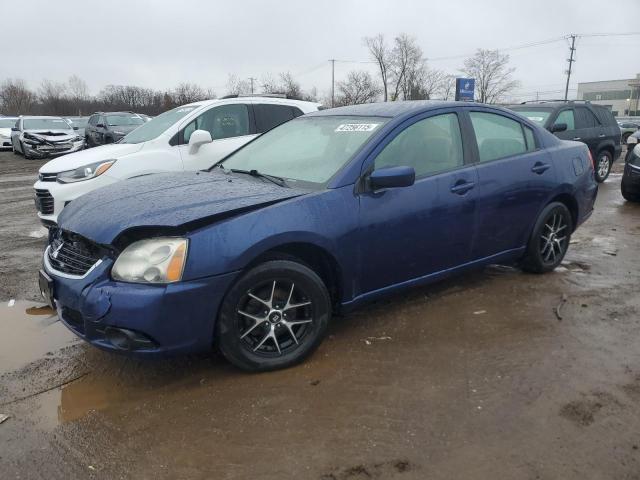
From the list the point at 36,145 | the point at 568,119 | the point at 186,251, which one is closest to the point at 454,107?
the point at 186,251

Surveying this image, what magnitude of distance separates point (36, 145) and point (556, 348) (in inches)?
806

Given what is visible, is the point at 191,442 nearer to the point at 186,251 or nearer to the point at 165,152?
the point at 186,251

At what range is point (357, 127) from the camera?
13.1 feet

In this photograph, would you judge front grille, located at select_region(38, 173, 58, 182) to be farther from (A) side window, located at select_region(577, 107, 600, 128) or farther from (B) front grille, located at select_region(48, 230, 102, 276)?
(A) side window, located at select_region(577, 107, 600, 128)

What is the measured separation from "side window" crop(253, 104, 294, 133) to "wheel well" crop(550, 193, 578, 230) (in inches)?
163

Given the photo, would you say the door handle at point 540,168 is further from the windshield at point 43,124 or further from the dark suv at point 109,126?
the windshield at point 43,124

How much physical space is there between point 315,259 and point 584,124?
971 cm

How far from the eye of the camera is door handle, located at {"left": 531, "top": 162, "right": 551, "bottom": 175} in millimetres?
4643

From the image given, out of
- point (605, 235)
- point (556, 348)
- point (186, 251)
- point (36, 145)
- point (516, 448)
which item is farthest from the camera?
point (36, 145)

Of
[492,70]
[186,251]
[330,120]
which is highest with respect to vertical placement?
[492,70]

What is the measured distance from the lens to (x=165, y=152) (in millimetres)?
6910

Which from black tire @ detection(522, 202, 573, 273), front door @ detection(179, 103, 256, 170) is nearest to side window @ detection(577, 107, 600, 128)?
black tire @ detection(522, 202, 573, 273)

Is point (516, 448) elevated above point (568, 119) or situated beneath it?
situated beneath

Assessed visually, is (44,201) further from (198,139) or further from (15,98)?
(15,98)
